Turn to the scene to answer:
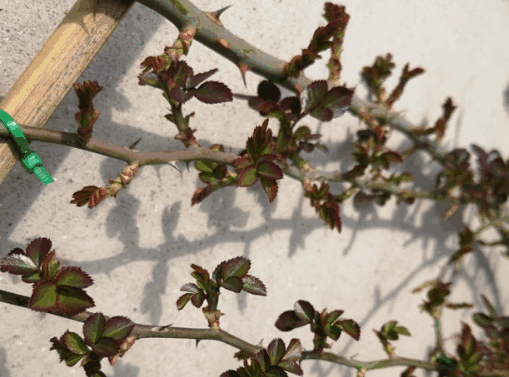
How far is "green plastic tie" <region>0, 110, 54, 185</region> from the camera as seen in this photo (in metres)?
0.50

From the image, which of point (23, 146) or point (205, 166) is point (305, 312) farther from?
point (23, 146)

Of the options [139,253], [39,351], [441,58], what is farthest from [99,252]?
[441,58]

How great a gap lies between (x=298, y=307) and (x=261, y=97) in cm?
39

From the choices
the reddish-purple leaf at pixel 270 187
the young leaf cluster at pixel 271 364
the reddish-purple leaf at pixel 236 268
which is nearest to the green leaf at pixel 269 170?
the reddish-purple leaf at pixel 270 187

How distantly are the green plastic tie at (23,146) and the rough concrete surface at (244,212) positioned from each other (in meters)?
0.16

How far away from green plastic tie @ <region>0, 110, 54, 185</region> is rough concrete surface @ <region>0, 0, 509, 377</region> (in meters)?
0.16

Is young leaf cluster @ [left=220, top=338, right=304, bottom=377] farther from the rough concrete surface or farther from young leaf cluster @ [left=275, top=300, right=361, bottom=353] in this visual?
the rough concrete surface

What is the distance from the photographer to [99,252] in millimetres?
758

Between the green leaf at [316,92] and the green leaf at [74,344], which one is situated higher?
the green leaf at [316,92]

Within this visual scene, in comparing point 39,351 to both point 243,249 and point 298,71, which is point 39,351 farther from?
point 298,71

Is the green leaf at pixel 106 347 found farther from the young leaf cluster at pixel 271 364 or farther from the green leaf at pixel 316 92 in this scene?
the green leaf at pixel 316 92

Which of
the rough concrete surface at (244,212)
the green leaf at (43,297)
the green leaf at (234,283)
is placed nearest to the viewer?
the green leaf at (43,297)

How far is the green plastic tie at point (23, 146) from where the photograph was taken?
500mm

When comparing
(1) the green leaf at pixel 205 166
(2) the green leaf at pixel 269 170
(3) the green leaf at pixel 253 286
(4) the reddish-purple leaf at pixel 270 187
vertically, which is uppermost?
(1) the green leaf at pixel 205 166
